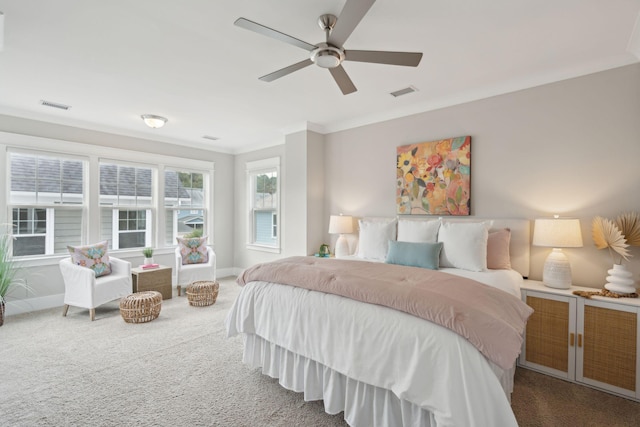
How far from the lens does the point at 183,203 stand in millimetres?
5816

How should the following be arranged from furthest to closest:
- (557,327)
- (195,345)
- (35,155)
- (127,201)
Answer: (127,201), (35,155), (195,345), (557,327)

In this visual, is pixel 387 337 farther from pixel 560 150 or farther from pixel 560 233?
pixel 560 150

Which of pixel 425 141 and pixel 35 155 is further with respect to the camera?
pixel 35 155

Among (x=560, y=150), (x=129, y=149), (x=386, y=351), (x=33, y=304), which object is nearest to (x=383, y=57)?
(x=386, y=351)

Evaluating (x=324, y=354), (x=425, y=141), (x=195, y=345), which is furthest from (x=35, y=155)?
(x=425, y=141)

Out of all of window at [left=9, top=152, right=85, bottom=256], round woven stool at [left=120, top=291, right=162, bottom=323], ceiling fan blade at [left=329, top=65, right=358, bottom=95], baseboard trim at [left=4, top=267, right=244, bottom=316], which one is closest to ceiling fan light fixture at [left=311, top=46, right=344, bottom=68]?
ceiling fan blade at [left=329, top=65, right=358, bottom=95]

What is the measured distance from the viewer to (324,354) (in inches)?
76.4

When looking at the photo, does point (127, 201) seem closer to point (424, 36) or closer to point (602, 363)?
point (424, 36)

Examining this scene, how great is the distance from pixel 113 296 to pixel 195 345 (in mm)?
1653

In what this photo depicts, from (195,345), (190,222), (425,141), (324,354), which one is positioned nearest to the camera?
(324,354)

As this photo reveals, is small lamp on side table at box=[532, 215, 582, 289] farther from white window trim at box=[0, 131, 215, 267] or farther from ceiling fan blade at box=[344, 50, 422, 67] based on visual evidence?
white window trim at box=[0, 131, 215, 267]

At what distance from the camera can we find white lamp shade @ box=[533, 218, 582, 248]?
8.53 feet

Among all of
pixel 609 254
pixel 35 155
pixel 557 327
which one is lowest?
pixel 557 327

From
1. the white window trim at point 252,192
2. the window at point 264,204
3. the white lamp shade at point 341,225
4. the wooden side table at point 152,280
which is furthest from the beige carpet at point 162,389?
the window at point 264,204
